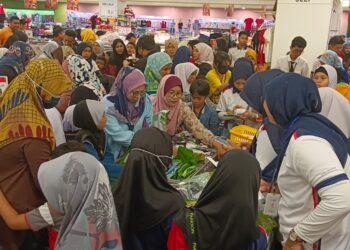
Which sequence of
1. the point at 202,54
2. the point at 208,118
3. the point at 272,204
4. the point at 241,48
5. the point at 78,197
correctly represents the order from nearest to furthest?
the point at 78,197, the point at 272,204, the point at 208,118, the point at 202,54, the point at 241,48

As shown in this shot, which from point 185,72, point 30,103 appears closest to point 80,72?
point 185,72

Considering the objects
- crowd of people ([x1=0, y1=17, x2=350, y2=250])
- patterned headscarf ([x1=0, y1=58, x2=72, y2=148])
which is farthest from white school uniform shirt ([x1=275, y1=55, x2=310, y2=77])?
patterned headscarf ([x1=0, y1=58, x2=72, y2=148])

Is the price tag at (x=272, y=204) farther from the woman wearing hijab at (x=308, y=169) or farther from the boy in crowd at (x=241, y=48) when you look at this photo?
the boy in crowd at (x=241, y=48)

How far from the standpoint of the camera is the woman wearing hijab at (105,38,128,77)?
773cm

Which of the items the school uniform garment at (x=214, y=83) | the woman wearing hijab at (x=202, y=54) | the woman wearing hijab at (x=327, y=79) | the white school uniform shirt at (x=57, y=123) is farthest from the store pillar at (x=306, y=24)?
the white school uniform shirt at (x=57, y=123)

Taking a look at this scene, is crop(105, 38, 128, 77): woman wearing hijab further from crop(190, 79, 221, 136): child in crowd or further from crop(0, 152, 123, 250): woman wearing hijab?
crop(0, 152, 123, 250): woman wearing hijab

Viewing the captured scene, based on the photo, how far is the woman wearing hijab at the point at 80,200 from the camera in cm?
176

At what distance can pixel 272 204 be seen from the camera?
2414 millimetres

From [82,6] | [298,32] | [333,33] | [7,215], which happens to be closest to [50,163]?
[7,215]

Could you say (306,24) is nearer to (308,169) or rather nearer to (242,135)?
(242,135)

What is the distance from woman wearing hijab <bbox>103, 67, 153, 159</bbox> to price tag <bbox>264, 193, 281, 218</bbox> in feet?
4.81

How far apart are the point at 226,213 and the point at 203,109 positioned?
2587 mm

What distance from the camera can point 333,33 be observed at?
831 cm

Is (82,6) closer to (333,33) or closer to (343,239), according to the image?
(333,33)
